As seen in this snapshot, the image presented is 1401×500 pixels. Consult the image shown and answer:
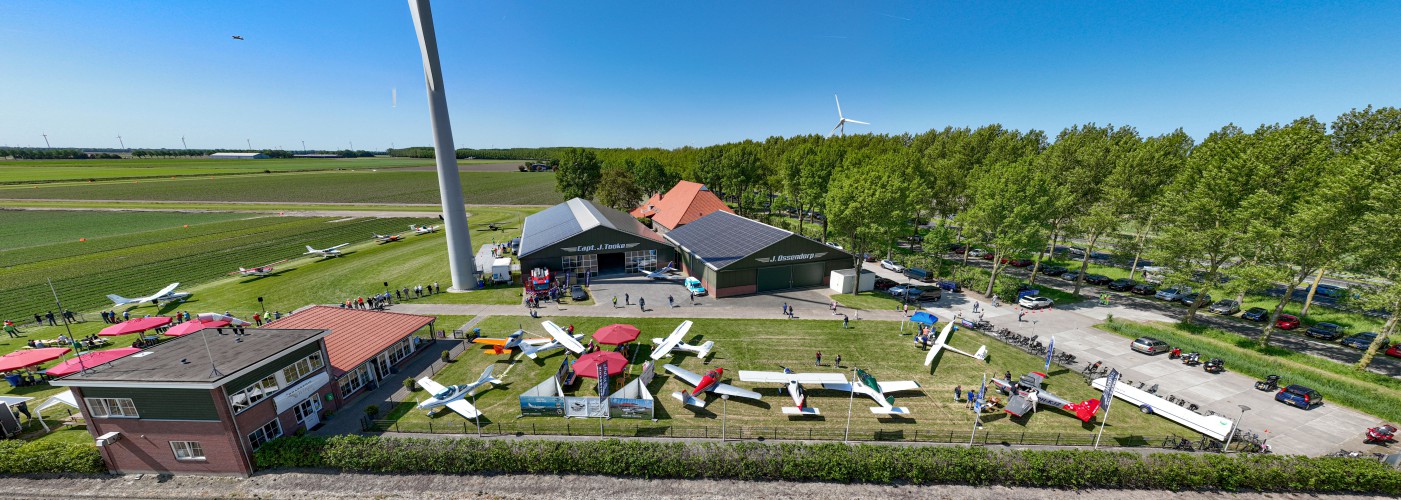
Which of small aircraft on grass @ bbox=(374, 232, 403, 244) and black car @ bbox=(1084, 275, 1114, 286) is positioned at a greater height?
small aircraft on grass @ bbox=(374, 232, 403, 244)

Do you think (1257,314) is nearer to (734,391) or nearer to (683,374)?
(734,391)

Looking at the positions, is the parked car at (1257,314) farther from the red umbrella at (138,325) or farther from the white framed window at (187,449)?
the red umbrella at (138,325)

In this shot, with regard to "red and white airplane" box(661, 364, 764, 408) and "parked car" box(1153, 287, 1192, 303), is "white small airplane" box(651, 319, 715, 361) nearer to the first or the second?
"red and white airplane" box(661, 364, 764, 408)

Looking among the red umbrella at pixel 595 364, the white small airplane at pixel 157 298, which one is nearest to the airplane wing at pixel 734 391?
the red umbrella at pixel 595 364

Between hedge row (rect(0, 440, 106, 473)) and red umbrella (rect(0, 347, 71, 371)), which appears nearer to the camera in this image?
hedge row (rect(0, 440, 106, 473))

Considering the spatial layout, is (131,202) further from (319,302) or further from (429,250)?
(319,302)

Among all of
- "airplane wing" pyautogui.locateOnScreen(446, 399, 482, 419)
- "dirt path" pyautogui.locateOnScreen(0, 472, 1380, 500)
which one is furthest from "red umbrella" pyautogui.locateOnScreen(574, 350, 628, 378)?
"dirt path" pyautogui.locateOnScreen(0, 472, 1380, 500)

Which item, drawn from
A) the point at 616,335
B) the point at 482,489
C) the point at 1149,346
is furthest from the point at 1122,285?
the point at 482,489
